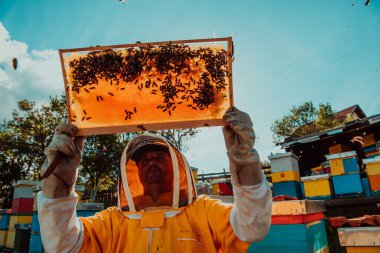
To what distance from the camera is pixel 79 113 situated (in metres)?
2.44

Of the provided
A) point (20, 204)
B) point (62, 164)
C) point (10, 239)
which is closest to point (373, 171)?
point (62, 164)

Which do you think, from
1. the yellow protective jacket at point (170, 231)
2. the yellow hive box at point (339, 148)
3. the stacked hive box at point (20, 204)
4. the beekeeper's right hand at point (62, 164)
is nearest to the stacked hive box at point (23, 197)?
the stacked hive box at point (20, 204)

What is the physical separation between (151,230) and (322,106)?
43.9 metres

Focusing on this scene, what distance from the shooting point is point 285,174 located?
9.25m

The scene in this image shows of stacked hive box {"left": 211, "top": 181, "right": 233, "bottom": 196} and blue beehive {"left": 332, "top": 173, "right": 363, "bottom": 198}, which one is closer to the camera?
blue beehive {"left": 332, "top": 173, "right": 363, "bottom": 198}

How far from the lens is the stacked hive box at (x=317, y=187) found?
880 cm

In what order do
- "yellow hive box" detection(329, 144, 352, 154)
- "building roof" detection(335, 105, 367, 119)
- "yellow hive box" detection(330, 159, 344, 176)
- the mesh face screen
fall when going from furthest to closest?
"building roof" detection(335, 105, 367, 119)
"yellow hive box" detection(329, 144, 352, 154)
"yellow hive box" detection(330, 159, 344, 176)
the mesh face screen

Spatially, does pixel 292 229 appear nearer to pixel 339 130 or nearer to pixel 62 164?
pixel 62 164

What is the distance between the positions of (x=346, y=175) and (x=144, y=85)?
844cm

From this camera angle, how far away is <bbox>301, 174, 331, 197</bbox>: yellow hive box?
881 cm

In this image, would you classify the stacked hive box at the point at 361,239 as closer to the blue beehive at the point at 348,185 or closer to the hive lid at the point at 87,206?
the hive lid at the point at 87,206

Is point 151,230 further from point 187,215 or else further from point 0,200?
point 0,200

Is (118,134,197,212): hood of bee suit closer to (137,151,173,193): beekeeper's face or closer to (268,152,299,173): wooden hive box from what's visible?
(137,151,173,193): beekeeper's face

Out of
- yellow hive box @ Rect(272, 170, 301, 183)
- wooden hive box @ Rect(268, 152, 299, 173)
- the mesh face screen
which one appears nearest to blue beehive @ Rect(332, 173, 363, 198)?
yellow hive box @ Rect(272, 170, 301, 183)
